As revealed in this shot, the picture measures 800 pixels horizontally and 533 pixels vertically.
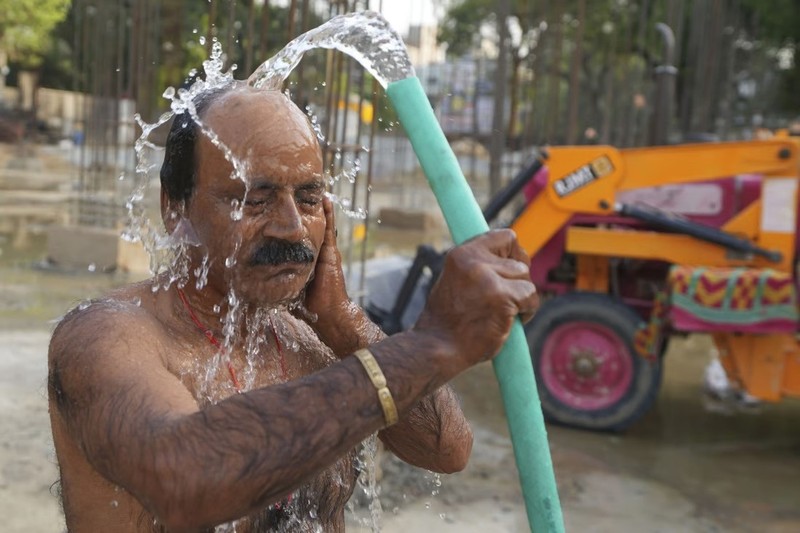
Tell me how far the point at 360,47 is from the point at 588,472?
400cm

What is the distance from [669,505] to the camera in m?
4.76

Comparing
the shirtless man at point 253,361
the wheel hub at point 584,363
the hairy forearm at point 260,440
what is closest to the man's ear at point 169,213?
the shirtless man at point 253,361

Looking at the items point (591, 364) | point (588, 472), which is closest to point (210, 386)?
point (588, 472)

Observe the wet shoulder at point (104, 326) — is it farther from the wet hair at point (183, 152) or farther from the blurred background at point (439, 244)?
the blurred background at point (439, 244)

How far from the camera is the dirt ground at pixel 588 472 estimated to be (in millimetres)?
4289

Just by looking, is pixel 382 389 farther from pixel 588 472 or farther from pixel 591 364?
pixel 591 364

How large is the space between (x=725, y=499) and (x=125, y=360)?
4.22 m

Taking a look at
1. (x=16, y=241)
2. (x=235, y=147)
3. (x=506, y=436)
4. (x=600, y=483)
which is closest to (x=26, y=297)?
(x=16, y=241)

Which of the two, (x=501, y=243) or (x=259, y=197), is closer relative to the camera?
(x=501, y=243)

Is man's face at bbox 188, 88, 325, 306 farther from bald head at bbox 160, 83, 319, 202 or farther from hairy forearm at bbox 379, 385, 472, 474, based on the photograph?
hairy forearm at bbox 379, 385, 472, 474

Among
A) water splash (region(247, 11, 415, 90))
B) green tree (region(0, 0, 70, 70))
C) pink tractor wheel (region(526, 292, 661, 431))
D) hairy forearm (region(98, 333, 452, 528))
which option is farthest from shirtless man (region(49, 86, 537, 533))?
green tree (region(0, 0, 70, 70))

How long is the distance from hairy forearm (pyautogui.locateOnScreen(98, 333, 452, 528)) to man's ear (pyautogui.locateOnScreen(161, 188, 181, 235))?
1.38 ft

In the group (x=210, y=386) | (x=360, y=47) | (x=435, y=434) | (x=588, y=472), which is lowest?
(x=588, y=472)

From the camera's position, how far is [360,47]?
1.55 m
